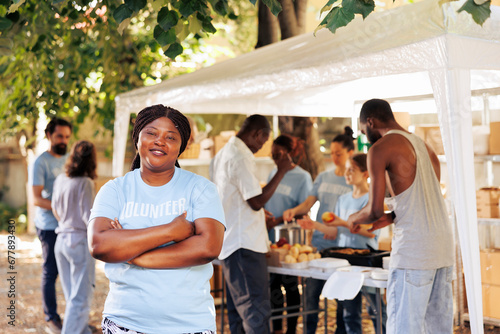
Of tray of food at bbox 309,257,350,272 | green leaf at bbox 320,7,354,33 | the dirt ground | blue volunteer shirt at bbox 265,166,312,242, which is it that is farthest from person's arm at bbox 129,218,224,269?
blue volunteer shirt at bbox 265,166,312,242

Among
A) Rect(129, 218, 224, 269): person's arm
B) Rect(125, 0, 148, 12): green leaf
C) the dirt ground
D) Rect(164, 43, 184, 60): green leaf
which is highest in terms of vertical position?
Rect(125, 0, 148, 12): green leaf

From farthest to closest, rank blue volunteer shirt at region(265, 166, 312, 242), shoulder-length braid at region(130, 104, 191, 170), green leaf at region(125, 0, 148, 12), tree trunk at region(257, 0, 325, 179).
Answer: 1. tree trunk at region(257, 0, 325, 179)
2. blue volunteer shirt at region(265, 166, 312, 242)
3. green leaf at region(125, 0, 148, 12)
4. shoulder-length braid at region(130, 104, 191, 170)

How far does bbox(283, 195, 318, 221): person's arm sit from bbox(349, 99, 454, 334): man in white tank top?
2.17 meters

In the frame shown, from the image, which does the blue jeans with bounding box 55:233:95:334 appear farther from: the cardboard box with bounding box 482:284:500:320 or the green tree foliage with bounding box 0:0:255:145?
the cardboard box with bounding box 482:284:500:320

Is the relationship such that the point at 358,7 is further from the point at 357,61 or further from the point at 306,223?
the point at 306,223

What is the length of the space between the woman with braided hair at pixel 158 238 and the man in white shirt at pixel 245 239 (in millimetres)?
2107

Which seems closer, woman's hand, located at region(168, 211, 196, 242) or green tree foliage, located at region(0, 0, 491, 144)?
woman's hand, located at region(168, 211, 196, 242)

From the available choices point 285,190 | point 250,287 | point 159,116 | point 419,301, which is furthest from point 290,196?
point 159,116

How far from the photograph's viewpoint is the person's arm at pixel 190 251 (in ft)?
7.10

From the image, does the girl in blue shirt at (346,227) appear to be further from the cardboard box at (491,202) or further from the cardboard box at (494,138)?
the cardboard box at (494,138)

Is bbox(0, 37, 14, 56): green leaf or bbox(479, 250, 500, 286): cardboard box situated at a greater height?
bbox(0, 37, 14, 56): green leaf

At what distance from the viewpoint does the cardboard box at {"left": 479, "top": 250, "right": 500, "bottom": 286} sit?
17.7 ft

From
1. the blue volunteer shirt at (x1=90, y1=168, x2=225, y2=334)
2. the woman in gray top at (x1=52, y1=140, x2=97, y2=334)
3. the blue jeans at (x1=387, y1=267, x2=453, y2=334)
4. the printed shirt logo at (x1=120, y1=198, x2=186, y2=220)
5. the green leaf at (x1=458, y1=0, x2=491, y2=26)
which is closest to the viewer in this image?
the blue volunteer shirt at (x1=90, y1=168, x2=225, y2=334)

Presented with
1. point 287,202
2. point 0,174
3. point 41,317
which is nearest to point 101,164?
A: point 0,174
